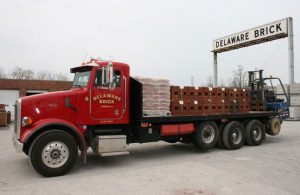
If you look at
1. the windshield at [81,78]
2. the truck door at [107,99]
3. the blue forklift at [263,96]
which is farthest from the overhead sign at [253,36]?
the windshield at [81,78]

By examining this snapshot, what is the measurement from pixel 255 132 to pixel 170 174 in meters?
6.14

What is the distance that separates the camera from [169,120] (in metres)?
9.19

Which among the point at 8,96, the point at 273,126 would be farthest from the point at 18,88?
the point at 273,126

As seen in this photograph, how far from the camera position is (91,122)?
26.2 ft

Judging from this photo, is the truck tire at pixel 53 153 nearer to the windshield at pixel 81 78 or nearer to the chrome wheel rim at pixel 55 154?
the chrome wheel rim at pixel 55 154

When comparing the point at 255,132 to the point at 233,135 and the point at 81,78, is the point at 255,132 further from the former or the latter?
the point at 81,78

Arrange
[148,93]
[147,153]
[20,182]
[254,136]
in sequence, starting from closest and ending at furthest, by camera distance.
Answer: [20,182], [148,93], [147,153], [254,136]

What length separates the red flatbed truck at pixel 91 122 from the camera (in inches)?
280

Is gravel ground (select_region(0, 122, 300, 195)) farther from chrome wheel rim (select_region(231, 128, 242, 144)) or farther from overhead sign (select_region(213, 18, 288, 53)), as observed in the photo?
overhead sign (select_region(213, 18, 288, 53))

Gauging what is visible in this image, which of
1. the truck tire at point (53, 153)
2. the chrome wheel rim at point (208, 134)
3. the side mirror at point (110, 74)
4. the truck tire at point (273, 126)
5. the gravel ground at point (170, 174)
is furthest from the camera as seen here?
the truck tire at point (273, 126)

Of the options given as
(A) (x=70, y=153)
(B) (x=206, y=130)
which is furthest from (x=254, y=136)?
(A) (x=70, y=153)

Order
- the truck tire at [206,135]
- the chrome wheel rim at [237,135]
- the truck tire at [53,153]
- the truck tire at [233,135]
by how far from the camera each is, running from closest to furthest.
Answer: the truck tire at [53,153]
the truck tire at [206,135]
the truck tire at [233,135]
the chrome wheel rim at [237,135]

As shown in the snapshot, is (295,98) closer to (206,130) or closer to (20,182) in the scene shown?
(206,130)

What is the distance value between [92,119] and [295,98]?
24.6m
